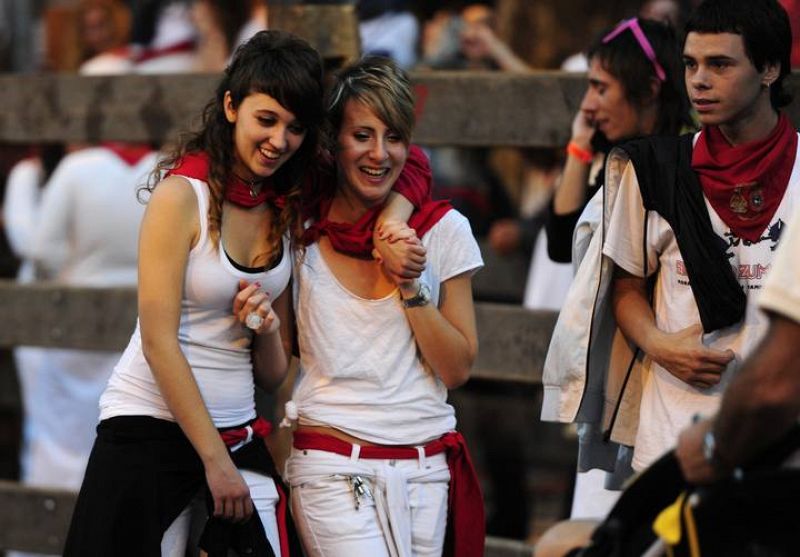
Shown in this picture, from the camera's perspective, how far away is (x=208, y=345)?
12.6 feet

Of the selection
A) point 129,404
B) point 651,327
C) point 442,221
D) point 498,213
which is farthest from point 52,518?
point 498,213

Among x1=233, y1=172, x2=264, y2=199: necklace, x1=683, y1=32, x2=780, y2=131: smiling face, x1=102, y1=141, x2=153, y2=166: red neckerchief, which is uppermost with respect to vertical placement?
x1=683, y1=32, x2=780, y2=131: smiling face

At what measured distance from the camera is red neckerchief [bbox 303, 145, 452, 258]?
156 inches

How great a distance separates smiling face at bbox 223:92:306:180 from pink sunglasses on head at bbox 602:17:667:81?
1134 mm

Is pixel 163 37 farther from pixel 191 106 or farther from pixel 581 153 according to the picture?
pixel 581 153

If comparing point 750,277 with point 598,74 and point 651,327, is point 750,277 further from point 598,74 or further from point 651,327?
point 598,74

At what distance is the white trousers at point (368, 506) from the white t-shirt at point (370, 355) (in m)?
0.08

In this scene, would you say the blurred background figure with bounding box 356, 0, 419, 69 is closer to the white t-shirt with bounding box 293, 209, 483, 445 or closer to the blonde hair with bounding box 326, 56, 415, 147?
the blonde hair with bounding box 326, 56, 415, 147

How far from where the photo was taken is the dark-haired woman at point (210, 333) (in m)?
3.73

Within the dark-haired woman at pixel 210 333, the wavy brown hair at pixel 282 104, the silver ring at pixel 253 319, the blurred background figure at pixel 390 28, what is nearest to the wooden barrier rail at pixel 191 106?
the wavy brown hair at pixel 282 104

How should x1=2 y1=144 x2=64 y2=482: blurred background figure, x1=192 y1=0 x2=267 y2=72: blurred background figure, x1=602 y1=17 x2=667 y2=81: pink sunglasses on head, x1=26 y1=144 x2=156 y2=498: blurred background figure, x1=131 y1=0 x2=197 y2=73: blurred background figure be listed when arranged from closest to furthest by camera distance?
1. x1=602 y1=17 x2=667 y2=81: pink sunglasses on head
2. x1=26 y1=144 x2=156 y2=498: blurred background figure
3. x1=2 y1=144 x2=64 y2=482: blurred background figure
4. x1=192 y1=0 x2=267 y2=72: blurred background figure
5. x1=131 y1=0 x2=197 y2=73: blurred background figure

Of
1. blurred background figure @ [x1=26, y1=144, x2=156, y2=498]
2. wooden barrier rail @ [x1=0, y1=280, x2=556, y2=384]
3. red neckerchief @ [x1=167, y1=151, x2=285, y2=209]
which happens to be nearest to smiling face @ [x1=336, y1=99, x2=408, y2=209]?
red neckerchief @ [x1=167, y1=151, x2=285, y2=209]

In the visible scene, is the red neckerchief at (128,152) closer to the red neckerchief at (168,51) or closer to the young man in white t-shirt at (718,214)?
the red neckerchief at (168,51)

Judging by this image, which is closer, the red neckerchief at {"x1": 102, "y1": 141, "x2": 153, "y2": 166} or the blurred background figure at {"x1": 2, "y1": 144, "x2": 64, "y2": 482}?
the red neckerchief at {"x1": 102, "y1": 141, "x2": 153, "y2": 166}
